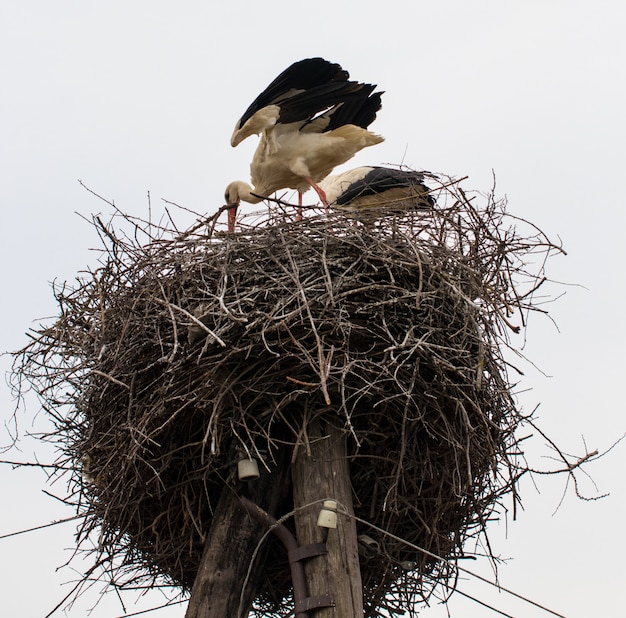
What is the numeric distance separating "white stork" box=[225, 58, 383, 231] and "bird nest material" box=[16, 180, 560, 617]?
1.88 m

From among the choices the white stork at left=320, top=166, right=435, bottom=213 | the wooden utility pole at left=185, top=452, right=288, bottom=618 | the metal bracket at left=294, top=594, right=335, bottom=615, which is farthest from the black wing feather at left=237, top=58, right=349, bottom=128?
the metal bracket at left=294, top=594, right=335, bottom=615

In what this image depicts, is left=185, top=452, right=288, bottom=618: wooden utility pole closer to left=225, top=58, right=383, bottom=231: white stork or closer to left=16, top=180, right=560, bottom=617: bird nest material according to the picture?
left=16, top=180, right=560, bottom=617: bird nest material

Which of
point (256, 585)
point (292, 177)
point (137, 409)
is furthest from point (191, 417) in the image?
point (292, 177)

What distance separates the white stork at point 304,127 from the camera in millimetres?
6148

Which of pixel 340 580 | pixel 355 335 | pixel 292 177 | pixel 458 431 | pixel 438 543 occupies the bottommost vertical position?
pixel 340 580

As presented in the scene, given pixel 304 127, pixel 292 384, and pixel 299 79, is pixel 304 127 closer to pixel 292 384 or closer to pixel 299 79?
pixel 299 79

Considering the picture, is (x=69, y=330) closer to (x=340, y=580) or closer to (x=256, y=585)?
(x=256, y=585)

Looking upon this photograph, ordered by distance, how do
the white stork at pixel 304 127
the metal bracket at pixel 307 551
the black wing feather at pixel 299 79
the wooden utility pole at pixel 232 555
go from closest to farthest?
the metal bracket at pixel 307 551 → the wooden utility pole at pixel 232 555 → the black wing feather at pixel 299 79 → the white stork at pixel 304 127

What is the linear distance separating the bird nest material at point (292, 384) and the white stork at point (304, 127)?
1.88m

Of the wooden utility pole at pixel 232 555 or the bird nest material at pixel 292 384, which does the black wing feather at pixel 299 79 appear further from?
the wooden utility pole at pixel 232 555

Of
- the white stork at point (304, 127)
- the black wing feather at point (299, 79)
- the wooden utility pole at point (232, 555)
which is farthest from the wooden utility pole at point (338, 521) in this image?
the black wing feather at point (299, 79)

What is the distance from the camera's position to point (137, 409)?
4027mm

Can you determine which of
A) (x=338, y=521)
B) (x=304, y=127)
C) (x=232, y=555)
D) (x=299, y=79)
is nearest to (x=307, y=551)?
(x=338, y=521)

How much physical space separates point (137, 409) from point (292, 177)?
3224mm
